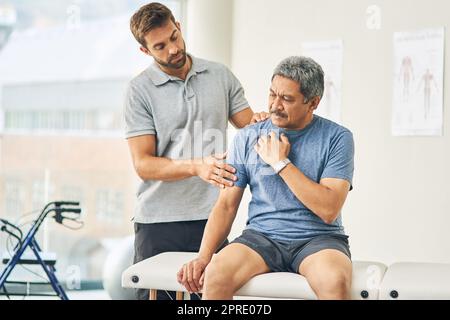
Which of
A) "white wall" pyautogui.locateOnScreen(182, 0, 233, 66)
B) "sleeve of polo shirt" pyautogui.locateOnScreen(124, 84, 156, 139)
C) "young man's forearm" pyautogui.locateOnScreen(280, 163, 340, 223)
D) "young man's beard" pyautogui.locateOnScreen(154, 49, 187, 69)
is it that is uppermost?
"white wall" pyautogui.locateOnScreen(182, 0, 233, 66)

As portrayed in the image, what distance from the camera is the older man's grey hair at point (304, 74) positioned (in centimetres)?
242

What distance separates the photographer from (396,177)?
3.75m

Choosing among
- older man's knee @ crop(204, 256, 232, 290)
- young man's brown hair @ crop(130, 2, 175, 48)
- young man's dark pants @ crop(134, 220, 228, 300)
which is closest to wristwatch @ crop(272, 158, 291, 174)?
older man's knee @ crop(204, 256, 232, 290)

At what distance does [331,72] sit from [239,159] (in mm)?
1642

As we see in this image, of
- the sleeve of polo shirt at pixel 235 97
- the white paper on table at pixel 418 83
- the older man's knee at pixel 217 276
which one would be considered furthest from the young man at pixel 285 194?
the white paper on table at pixel 418 83

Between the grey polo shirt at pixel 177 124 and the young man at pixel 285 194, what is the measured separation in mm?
226

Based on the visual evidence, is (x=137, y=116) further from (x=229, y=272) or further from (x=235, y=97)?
(x=229, y=272)

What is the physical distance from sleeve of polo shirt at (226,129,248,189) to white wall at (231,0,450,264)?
53.6 inches

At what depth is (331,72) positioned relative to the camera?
13.2 feet

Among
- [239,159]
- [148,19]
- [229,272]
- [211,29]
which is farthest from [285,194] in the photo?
[211,29]

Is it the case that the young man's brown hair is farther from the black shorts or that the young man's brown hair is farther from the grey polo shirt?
the black shorts

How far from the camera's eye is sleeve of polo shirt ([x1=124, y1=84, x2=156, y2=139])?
2.68 metres

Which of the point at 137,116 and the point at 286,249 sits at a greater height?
the point at 137,116

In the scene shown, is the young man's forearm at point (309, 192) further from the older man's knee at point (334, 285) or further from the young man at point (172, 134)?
the young man at point (172, 134)
